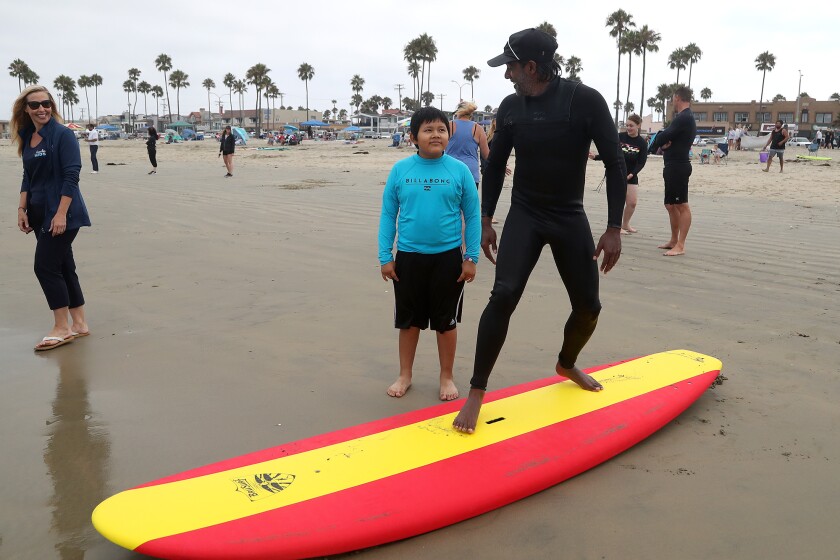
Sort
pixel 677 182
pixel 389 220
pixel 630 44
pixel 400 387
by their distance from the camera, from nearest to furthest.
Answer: pixel 389 220 → pixel 400 387 → pixel 677 182 → pixel 630 44

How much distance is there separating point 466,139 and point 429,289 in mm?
3634

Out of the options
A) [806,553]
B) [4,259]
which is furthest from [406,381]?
[4,259]

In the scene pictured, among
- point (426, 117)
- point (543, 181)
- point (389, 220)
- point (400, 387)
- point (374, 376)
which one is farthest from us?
point (374, 376)

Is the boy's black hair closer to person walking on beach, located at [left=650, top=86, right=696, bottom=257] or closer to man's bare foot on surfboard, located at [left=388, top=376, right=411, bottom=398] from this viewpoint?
man's bare foot on surfboard, located at [left=388, top=376, right=411, bottom=398]

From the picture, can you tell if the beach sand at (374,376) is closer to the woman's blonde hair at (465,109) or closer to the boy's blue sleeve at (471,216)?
the boy's blue sleeve at (471,216)

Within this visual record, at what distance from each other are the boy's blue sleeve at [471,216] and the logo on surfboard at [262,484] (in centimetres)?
158

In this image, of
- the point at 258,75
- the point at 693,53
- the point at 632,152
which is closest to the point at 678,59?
the point at 693,53

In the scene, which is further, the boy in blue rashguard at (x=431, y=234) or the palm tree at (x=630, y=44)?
the palm tree at (x=630, y=44)

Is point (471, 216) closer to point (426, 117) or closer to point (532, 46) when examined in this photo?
point (426, 117)

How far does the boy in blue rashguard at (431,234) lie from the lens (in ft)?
11.5

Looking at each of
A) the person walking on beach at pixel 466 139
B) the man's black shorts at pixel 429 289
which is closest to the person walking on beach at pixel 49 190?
the man's black shorts at pixel 429 289

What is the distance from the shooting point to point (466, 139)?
6.93m

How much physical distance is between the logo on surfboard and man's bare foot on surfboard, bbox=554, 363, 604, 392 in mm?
1609

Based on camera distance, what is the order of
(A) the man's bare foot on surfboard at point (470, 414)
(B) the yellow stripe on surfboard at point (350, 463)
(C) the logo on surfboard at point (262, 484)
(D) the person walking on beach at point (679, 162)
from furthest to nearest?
(D) the person walking on beach at point (679, 162)
(A) the man's bare foot on surfboard at point (470, 414)
(C) the logo on surfboard at point (262, 484)
(B) the yellow stripe on surfboard at point (350, 463)
